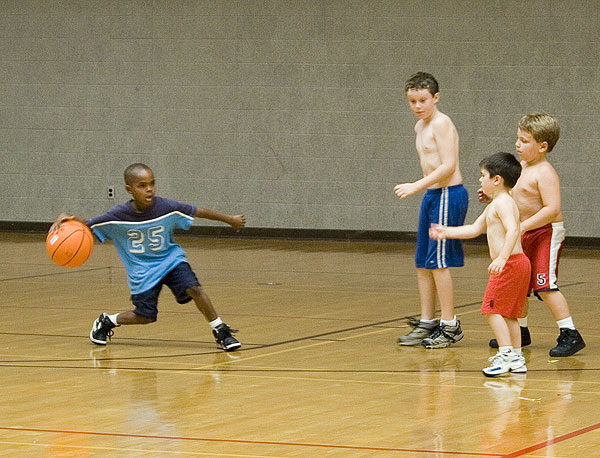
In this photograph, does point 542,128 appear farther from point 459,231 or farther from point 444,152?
point 459,231

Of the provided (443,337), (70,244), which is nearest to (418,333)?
(443,337)

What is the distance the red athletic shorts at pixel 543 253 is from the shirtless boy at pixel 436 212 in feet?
1.45

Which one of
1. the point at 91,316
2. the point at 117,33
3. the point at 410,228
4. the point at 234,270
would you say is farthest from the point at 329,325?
the point at 117,33

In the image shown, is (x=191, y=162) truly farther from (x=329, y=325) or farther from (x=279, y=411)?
(x=279, y=411)

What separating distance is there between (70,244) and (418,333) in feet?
6.97

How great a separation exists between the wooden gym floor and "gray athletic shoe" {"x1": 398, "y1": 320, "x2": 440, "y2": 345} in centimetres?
9

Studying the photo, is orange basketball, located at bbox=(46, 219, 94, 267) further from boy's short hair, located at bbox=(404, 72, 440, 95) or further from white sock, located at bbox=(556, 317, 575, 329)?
white sock, located at bbox=(556, 317, 575, 329)

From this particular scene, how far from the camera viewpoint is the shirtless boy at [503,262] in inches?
259

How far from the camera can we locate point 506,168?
6809 millimetres

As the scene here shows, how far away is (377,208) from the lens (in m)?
15.8

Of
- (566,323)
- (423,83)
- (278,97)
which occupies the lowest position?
(566,323)

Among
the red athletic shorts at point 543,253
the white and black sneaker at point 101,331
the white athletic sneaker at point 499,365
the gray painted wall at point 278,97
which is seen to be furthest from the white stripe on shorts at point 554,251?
the gray painted wall at point 278,97

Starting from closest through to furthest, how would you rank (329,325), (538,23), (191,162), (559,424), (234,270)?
1. (559,424)
2. (329,325)
3. (234,270)
4. (538,23)
5. (191,162)

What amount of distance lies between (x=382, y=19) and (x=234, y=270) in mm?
4709
